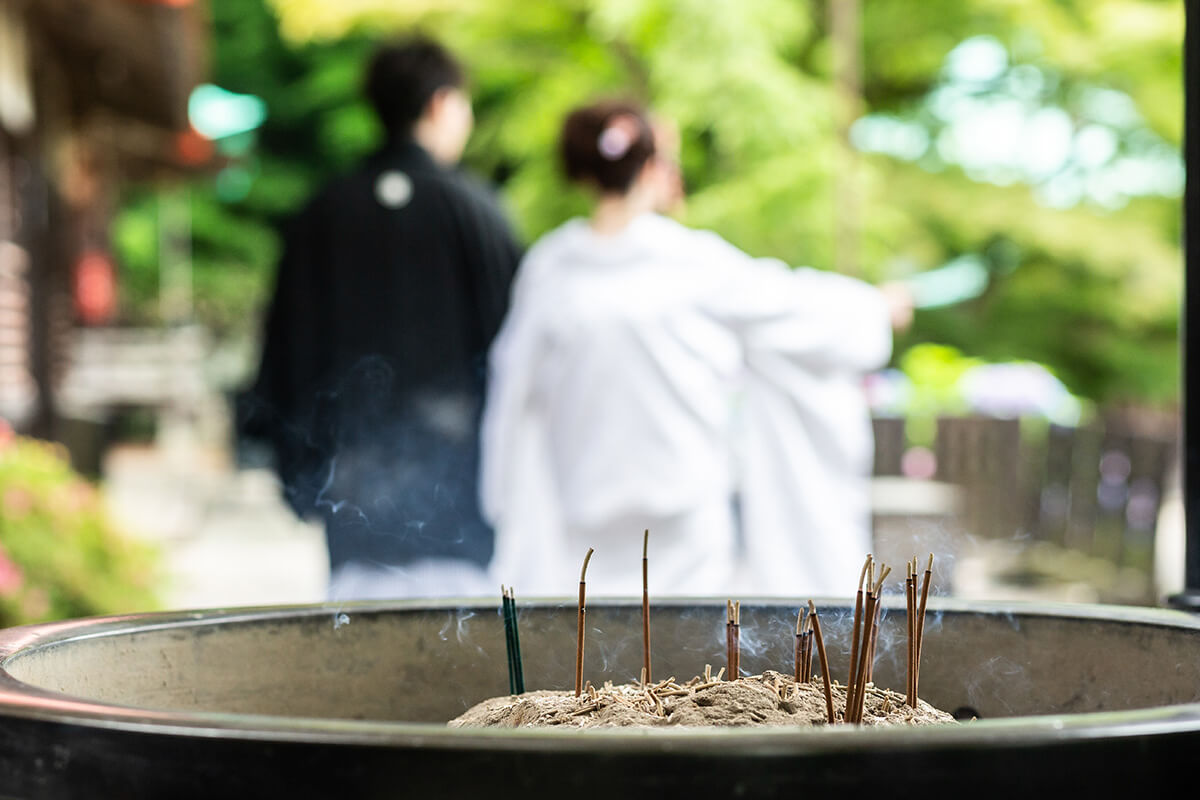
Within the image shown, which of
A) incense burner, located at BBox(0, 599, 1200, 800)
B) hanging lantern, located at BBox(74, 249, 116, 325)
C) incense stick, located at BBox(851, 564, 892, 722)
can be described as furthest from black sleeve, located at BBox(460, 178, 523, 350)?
hanging lantern, located at BBox(74, 249, 116, 325)

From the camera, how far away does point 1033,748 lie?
0.88m

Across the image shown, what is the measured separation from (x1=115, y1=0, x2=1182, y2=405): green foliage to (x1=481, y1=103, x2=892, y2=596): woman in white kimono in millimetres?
4658

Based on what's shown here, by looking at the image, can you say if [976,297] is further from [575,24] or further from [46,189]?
A: [46,189]

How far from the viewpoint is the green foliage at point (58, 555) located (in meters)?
4.79

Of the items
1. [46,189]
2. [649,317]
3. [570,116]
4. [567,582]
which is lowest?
[567,582]

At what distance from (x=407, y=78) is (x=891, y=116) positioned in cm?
824

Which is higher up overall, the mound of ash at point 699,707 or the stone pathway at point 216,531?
the mound of ash at point 699,707

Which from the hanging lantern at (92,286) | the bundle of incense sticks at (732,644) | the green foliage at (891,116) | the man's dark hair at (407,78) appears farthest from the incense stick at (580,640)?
the hanging lantern at (92,286)

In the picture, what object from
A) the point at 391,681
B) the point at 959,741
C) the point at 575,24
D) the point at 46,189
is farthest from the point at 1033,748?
Answer: the point at 575,24

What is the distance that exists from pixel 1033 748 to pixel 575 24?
10538mm

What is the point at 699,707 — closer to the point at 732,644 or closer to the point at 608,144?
the point at 732,644

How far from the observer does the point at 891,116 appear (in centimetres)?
1146

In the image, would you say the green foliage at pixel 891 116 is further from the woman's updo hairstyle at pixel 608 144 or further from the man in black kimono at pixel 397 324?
the man in black kimono at pixel 397 324

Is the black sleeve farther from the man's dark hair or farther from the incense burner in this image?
the incense burner
